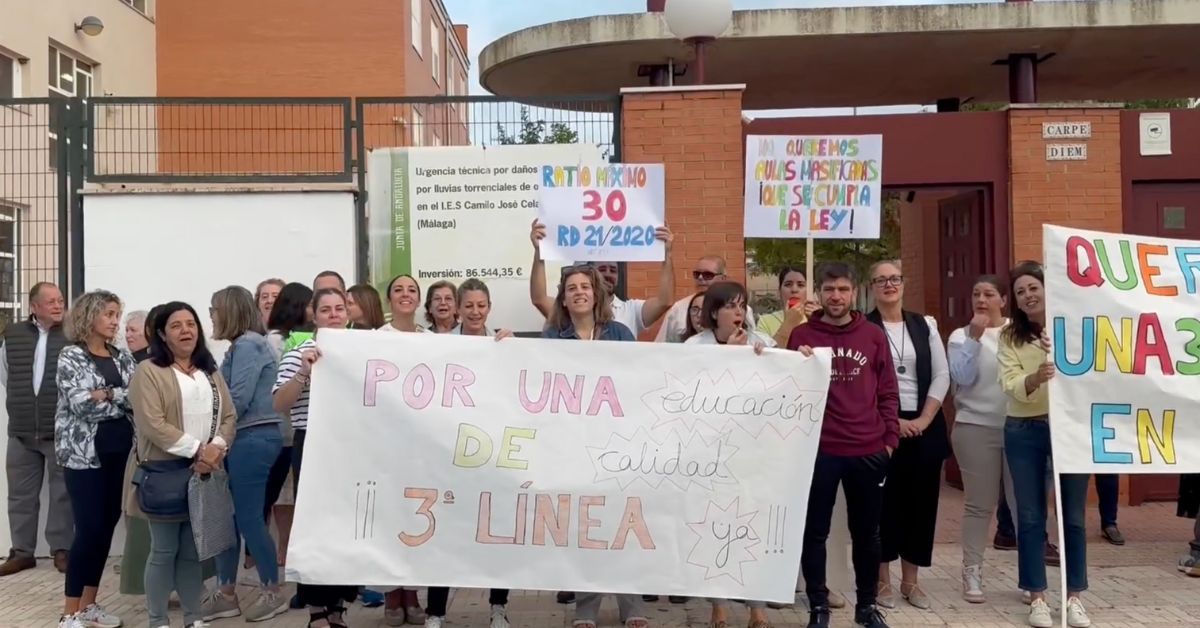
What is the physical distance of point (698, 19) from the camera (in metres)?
7.85

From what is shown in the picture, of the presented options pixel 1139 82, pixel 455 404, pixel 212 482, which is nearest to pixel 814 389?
pixel 455 404

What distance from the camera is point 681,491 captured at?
5.28 metres

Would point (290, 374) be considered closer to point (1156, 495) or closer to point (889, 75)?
→ point (1156, 495)

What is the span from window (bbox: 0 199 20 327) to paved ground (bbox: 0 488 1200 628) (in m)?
1.85

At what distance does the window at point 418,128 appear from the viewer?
8.23m

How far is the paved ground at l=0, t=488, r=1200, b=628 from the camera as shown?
5.91 metres

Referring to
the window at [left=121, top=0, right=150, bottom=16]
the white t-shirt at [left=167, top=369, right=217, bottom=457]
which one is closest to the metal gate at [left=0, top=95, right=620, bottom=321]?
the white t-shirt at [left=167, top=369, right=217, bottom=457]

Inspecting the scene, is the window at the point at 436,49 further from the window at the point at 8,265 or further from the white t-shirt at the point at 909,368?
the white t-shirt at the point at 909,368

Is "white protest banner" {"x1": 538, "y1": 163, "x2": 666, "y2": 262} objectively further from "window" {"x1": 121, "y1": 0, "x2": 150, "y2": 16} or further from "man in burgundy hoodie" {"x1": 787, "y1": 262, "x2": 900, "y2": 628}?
"window" {"x1": 121, "y1": 0, "x2": 150, "y2": 16}

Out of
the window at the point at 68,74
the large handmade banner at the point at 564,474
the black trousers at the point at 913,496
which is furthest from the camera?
the window at the point at 68,74

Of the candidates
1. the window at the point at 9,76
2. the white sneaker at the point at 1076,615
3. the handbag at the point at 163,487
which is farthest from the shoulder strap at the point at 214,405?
the window at the point at 9,76

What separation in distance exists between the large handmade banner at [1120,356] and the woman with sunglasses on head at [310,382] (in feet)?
11.8

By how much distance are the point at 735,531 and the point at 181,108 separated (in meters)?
5.41

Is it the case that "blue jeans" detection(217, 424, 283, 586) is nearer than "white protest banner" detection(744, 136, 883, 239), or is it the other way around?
"blue jeans" detection(217, 424, 283, 586)
